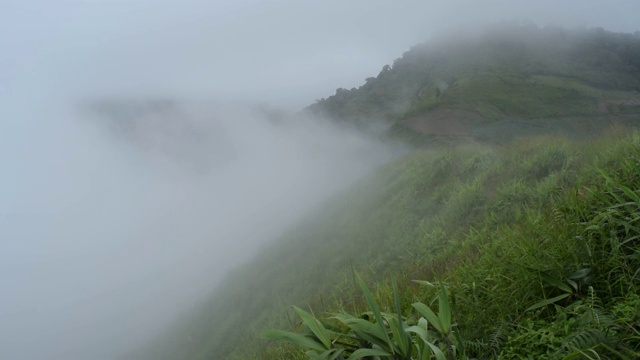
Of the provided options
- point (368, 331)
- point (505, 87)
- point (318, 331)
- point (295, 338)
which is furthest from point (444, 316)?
point (505, 87)

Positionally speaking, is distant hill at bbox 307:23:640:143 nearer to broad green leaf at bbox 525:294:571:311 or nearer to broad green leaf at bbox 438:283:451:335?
broad green leaf at bbox 525:294:571:311

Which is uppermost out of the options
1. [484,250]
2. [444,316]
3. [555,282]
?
[444,316]

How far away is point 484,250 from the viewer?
11.0ft

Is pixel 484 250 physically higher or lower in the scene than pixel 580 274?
lower

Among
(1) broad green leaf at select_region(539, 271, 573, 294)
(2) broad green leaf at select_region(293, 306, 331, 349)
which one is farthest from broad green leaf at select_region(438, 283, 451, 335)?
(1) broad green leaf at select_region(539, 271, 573, 294)

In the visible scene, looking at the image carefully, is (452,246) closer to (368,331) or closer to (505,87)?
(368,331)

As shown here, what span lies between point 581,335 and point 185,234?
193 feet

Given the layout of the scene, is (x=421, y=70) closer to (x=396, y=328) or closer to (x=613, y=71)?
(x=613, y=71)

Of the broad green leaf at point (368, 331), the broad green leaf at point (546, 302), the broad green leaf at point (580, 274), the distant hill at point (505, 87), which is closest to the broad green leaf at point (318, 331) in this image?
the broad green leaf at point (368, 331)

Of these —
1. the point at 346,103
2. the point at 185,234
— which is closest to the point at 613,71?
the point at 346,103

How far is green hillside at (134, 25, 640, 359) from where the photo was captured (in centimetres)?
212

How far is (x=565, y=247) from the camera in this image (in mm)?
2434

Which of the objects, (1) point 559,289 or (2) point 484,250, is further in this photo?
(2) point 484,250

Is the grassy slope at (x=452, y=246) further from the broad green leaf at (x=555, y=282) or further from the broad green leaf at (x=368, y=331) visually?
the broad green leaf at (x=368, y=331)
